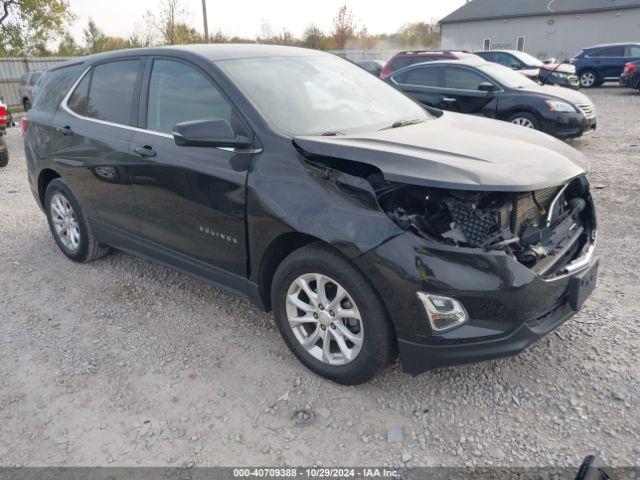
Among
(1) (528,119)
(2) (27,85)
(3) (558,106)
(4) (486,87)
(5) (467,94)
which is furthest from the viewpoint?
(2) (27,85)

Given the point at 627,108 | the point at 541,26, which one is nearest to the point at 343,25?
the point at 541,26

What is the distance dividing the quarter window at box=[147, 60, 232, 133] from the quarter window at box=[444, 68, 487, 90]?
6.90 m

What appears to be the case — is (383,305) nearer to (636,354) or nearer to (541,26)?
(636,354)

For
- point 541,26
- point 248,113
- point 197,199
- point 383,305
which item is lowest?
point 383,305

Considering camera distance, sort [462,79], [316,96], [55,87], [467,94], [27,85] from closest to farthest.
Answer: [316,96], [55,87], [467,94], [462,79], [27,85]

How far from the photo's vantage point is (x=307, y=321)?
2.85 meters

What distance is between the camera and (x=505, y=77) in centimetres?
917

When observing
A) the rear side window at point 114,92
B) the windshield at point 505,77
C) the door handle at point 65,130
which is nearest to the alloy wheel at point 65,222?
the door handle at point 65,130

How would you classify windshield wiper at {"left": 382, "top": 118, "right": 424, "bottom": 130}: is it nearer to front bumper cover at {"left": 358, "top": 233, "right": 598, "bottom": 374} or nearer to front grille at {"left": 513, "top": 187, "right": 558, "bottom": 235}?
front grille at {"left": 513, "top": 187, "right": 558, "bottom": 235}

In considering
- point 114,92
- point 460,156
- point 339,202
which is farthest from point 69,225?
point 460,156

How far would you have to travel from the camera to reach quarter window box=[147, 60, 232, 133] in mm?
3131

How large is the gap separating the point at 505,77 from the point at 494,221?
303 inches

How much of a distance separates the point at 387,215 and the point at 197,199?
133 cm

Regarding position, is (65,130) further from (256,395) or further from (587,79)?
(587,79)
